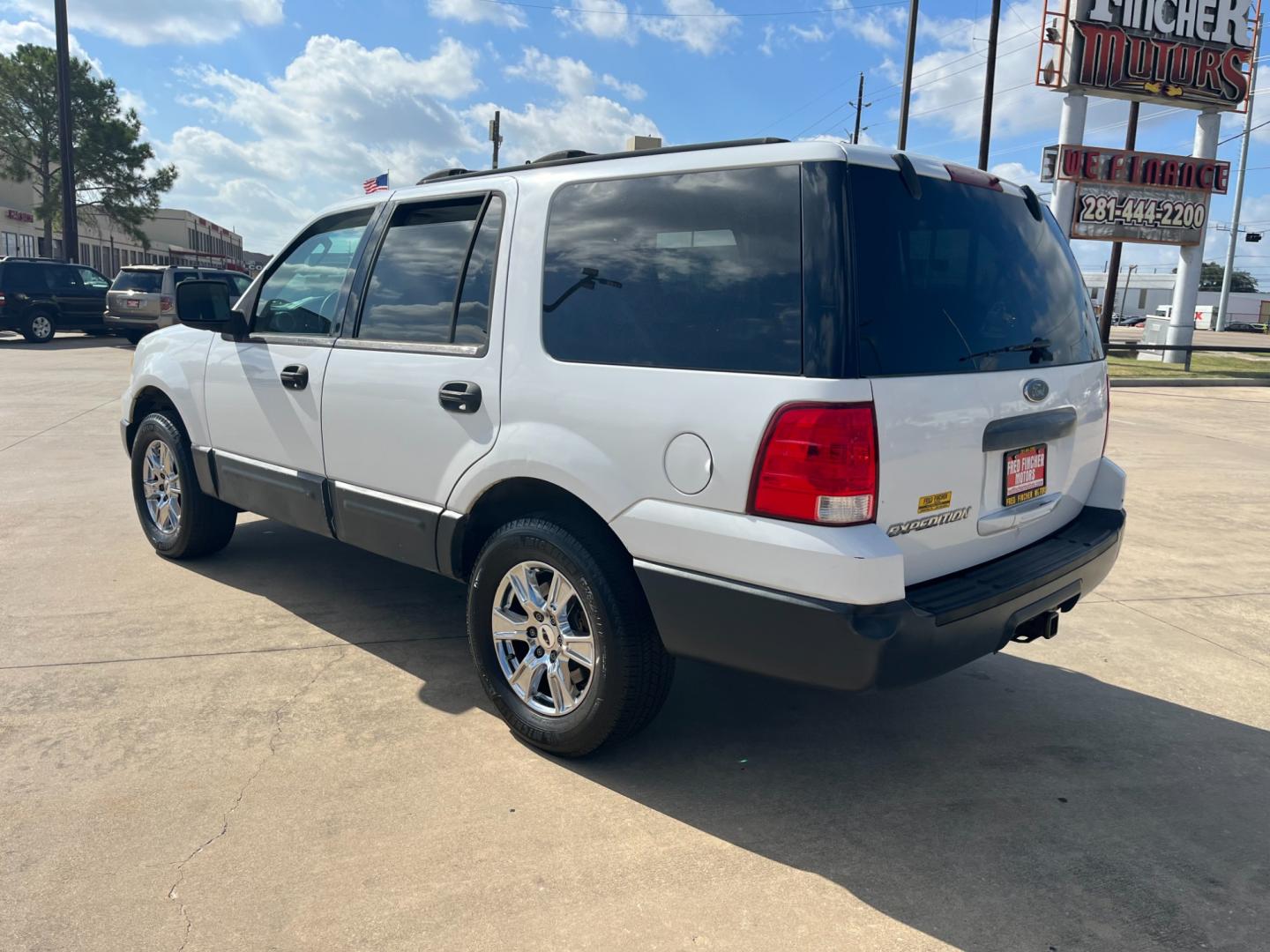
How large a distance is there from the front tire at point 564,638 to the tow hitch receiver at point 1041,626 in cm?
117

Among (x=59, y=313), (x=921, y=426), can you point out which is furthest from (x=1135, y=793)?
(x=59, y=313)

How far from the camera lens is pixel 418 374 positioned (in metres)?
3.64

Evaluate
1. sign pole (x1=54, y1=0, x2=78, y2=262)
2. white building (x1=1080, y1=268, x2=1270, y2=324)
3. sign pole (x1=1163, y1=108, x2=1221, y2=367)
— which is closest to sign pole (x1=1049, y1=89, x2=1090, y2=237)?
sign pole (x1=1163, y1=108, x2=1221, y2=367)

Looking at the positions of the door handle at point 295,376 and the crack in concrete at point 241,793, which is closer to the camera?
the crack in concrete at point 241,793

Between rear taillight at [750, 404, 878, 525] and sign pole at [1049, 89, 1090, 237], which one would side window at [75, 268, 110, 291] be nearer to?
sign pole at [1049, 89, 1090, 237]

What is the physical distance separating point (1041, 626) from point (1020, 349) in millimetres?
922

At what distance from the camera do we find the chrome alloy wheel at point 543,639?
3.18 metres

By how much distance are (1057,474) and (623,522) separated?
63.5 inches

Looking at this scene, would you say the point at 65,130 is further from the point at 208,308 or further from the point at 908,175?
the point at 908,175

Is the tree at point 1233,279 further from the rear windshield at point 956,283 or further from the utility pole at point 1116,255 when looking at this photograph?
the rear windshield at point 956,283

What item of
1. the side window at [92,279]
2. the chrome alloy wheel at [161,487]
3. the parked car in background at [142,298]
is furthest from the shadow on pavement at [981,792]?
→ the side window at [92,279]

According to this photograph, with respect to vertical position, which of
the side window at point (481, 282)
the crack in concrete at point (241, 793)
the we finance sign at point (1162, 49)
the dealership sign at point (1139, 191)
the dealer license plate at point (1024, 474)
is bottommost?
the crack in concrete at point (241, 793)

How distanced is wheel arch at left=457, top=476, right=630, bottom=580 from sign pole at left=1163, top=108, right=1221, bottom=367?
22653 millimetres

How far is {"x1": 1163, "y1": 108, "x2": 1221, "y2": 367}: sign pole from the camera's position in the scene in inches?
863
